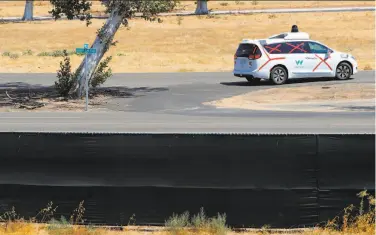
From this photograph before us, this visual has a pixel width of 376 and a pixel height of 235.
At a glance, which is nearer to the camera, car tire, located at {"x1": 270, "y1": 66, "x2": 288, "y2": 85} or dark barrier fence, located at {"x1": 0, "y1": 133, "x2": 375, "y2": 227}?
dark barrier fence, located at {"x1": 0, "y1": 133, "x2": 375, "y2": 227}

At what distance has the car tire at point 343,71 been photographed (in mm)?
35844

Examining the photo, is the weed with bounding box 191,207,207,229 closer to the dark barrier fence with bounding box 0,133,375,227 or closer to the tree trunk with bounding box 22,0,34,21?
the dark barrier fence with bounding box 0,133,375,227

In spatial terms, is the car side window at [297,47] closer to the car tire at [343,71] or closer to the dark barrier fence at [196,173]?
the car tire at [343,71]

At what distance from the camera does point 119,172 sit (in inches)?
456

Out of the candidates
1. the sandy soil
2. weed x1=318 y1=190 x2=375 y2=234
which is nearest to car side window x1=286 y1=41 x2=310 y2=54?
the sandy soil

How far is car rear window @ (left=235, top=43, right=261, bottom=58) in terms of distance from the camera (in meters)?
34.2

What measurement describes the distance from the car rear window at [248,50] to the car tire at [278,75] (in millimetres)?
1140

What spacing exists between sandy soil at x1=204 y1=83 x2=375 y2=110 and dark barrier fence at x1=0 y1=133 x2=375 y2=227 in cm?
1661

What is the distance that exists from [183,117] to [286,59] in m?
10.6

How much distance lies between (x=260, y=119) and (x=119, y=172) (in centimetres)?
1309

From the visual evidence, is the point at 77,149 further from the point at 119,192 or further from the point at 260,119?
the point at 260,119

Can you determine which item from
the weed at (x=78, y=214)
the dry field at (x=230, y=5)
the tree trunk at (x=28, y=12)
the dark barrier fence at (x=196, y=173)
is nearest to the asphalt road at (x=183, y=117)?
the dark barrier fence at (x=196, y=173)

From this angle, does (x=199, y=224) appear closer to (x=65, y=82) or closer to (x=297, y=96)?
(x=297, y=96)

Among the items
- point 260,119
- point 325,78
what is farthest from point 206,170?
point 325,78
